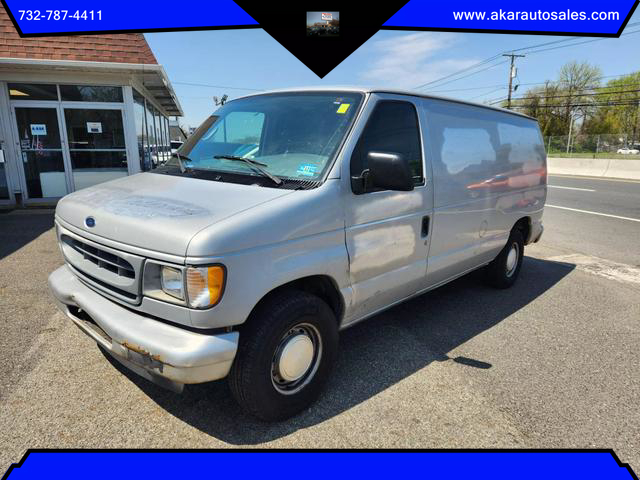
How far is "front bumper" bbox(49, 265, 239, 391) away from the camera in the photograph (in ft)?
7.54

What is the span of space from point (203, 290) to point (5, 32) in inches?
450

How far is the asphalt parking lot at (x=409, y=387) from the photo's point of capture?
105 inches

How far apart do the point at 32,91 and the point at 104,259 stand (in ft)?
33.8

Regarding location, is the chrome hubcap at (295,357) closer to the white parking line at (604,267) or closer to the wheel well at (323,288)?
the wheel well at (323,288)

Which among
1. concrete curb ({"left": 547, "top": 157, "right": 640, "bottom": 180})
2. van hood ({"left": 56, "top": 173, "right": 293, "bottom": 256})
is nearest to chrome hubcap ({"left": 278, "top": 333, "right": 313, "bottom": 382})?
van hood ({"left": 56, "top": 173, "right": 293, "bottom": 256})

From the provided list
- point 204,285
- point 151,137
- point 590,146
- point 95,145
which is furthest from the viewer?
point 590,146

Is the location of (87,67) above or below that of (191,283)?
above

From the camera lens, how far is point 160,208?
8.57 feet

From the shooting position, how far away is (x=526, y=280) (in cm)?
598

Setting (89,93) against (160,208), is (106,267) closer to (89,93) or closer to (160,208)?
(160,208)

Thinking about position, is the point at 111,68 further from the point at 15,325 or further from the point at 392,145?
the point at 392,145

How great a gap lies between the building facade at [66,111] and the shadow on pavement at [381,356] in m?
9.04

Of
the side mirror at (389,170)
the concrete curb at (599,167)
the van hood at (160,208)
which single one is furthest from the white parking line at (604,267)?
the concrete curb at (599,167)

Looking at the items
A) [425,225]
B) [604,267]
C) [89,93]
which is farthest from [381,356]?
[89,93]
